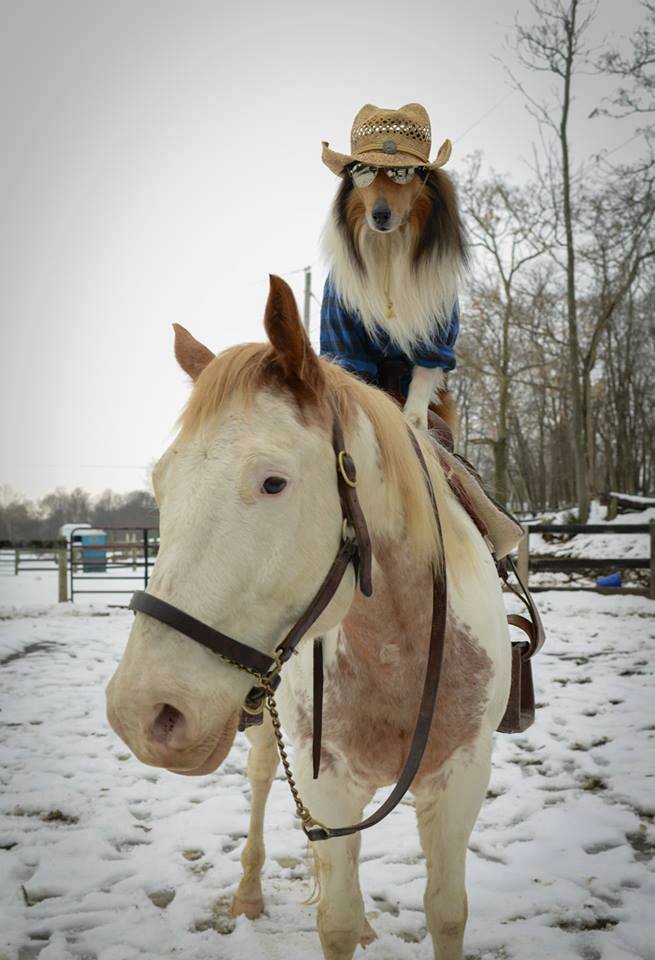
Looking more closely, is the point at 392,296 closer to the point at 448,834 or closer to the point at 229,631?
the point at 229,631

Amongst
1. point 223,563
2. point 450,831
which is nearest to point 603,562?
point 450,831

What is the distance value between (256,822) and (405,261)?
2669 millimetres

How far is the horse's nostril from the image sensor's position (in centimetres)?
109

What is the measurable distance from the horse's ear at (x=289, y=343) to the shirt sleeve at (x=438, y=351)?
97 centimetres

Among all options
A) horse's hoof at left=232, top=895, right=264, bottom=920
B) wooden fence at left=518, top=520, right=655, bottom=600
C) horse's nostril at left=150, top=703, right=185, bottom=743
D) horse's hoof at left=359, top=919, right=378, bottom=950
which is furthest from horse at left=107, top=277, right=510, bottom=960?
wooden fence at left=518, top=520, right=655, bottom=600

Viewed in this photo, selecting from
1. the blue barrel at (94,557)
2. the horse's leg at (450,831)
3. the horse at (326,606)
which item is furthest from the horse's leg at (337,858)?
the blue barrel at (94,557)

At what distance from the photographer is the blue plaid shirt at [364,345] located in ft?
Answer: 7.49

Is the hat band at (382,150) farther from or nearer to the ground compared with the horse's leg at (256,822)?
farther from the ground

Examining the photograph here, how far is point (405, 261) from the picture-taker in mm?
2242

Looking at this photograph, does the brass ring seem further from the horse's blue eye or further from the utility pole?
the utility pole

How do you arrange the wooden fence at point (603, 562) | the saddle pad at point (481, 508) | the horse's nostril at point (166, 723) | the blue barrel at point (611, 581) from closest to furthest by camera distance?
the horse's nostril at point (166, 723) < the saddle pad at point (481, 508) < the wooden fence at point (603, 562) < the blue barrel at point (611, 581)

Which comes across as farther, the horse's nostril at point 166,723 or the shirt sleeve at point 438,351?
the shirt sleeve at point 438,351

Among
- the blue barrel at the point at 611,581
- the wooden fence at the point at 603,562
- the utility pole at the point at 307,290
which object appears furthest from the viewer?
the utility pole at the point at 307,290

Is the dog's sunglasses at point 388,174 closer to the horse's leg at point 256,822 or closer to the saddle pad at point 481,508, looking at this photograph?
the saddle pad at point 481,508
